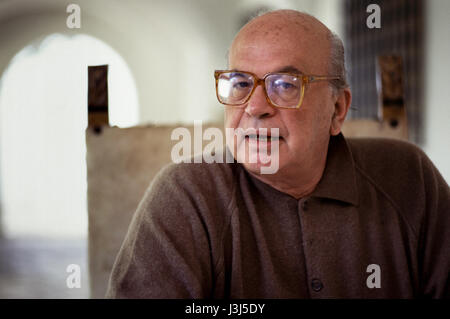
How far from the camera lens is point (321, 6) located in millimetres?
5133

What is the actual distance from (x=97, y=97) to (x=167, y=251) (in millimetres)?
612

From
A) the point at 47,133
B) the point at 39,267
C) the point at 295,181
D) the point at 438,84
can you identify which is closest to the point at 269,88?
the point at 295,181

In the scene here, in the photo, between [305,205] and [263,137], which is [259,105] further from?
[305,205]

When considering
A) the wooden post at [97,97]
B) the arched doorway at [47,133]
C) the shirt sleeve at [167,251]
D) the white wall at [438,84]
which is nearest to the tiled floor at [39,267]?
the arched doorway at [47,133]

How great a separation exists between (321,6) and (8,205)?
5.17 metres

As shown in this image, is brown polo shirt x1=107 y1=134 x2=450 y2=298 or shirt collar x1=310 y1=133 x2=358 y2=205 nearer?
brown polo shirt x1=107 y1=134 x2=450 y2=298

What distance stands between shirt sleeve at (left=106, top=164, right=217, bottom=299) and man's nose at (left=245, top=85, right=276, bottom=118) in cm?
22

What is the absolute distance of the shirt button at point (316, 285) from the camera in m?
0.96

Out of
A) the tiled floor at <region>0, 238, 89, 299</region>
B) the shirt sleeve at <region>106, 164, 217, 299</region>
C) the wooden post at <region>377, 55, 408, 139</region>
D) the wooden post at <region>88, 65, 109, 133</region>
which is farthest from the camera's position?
the tiled floor at <region>0, 238, 89, 299</region>

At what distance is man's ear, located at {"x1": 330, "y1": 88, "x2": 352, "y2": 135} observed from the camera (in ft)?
3.73

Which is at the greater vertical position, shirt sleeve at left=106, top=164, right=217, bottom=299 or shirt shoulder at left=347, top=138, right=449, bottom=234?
shirt shoulder at left=347, top=138, right=449, bottom=234

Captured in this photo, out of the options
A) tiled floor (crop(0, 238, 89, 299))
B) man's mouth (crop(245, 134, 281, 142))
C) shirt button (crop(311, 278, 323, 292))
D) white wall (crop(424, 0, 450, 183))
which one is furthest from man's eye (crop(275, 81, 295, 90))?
tiled floor (crop(0, 238, 89, 299))

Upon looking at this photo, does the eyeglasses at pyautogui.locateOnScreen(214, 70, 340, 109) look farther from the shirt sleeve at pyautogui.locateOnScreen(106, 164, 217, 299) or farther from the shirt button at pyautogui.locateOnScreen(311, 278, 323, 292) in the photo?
the shirt button at pyautogui.locateOnScreen(311, 278, 323, 292)

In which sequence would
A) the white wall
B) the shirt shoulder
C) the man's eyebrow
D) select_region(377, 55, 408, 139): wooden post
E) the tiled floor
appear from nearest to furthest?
the man's eyebrow
the shirt shoulder
select_region(377, 55, 408, 139): wooden post
the white wall
the tiled floor
